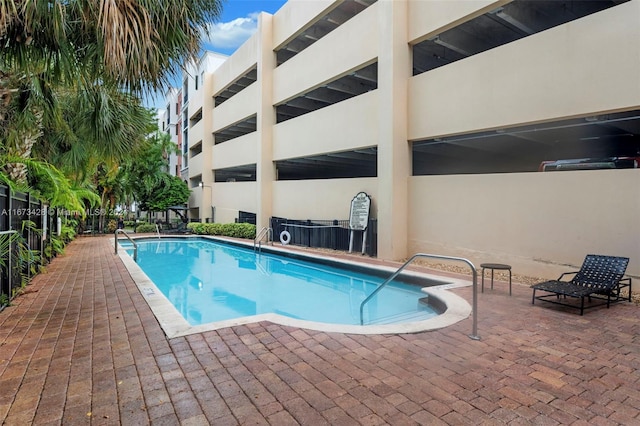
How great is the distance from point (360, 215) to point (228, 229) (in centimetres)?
998

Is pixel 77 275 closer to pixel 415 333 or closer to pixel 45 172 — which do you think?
pixel 45 172

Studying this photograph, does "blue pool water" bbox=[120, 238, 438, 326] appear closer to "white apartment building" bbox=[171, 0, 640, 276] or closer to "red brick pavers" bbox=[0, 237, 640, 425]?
"red brick pavers" bbox=[0, 237, 640, 425]

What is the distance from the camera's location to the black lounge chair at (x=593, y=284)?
5.40 m

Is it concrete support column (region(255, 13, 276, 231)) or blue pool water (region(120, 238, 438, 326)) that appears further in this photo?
concrete support column (region(255, 13, 276, 231))

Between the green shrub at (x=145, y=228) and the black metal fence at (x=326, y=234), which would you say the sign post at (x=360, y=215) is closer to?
the black metal fence at (x=326, y=234)

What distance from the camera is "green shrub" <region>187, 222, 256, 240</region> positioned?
1865cm

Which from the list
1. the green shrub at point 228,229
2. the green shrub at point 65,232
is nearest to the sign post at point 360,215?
the green shrub at point 228,229

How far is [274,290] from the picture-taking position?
30.1ft

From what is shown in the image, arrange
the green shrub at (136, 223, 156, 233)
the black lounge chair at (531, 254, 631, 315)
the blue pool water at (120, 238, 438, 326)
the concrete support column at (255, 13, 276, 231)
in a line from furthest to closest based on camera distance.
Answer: the green shrub at (136, 223, 156, 233), the concrete support column at (255, 13, 276, 231), the blue pool water at (120, 238, 438, 326), the black lounge chair at (531, 254, 631, 315)

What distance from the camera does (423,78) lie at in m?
10.7

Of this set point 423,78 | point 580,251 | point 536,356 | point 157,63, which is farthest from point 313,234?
point 536,356

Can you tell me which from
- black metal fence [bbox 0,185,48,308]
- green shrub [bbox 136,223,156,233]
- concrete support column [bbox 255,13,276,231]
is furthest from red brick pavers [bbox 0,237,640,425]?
green shrub [bbox 136,223,156,233]

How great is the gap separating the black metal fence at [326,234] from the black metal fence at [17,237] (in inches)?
342

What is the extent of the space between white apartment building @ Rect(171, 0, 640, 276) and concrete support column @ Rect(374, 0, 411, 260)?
0.05m
